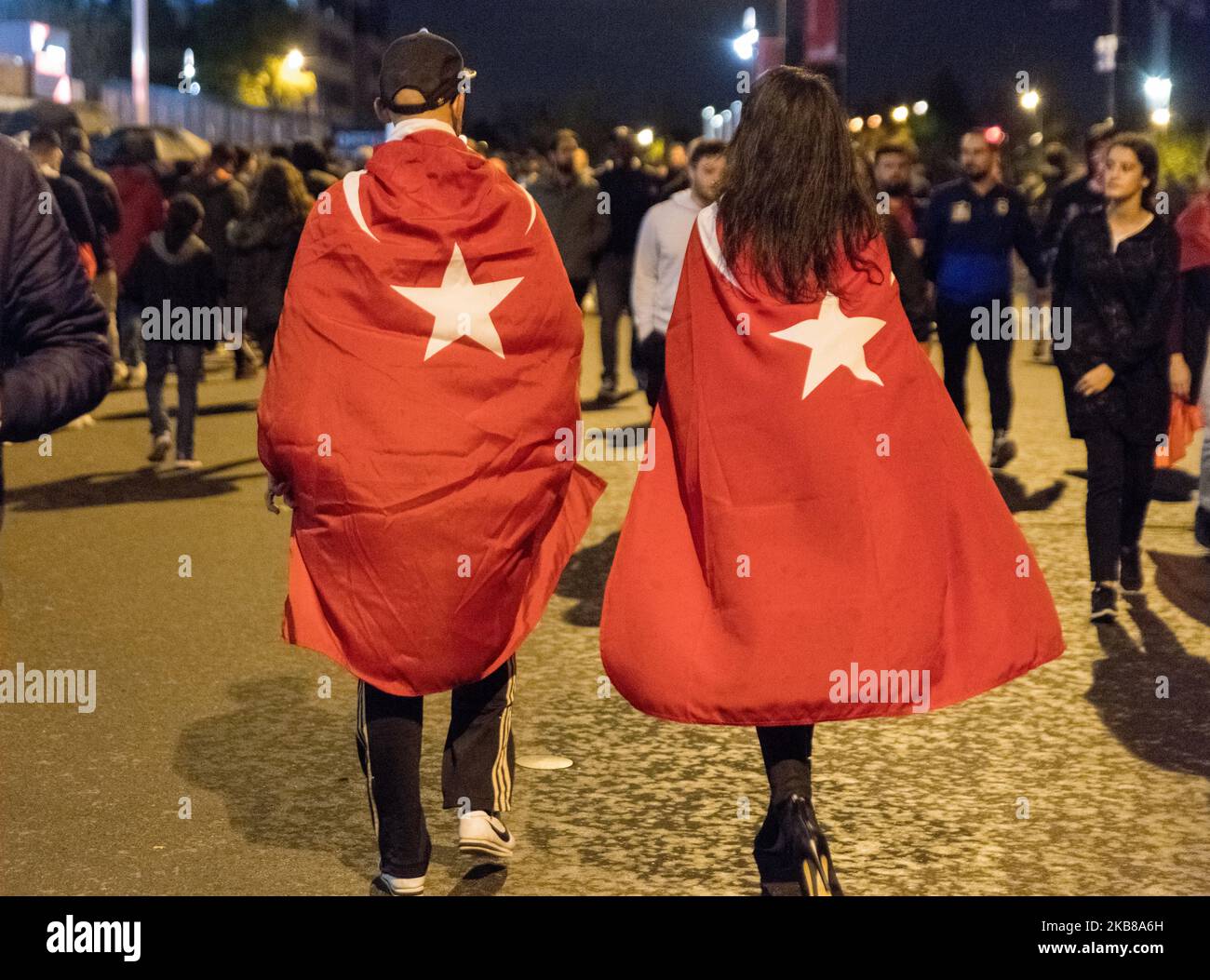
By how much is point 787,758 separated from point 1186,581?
4.71 m

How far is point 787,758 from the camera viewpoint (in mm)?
4602

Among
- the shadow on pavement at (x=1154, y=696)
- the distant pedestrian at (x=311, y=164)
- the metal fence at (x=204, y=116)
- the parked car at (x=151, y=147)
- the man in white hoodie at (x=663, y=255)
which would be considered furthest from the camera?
the metal fence at (x=204, y=116)

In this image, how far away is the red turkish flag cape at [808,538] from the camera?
4.51 meters

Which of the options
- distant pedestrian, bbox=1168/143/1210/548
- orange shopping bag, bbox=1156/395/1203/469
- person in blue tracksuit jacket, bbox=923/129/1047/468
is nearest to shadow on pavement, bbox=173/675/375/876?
distant pedestrian, bbox=1168/143/1210/548

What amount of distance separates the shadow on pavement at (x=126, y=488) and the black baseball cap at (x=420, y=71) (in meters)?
6.40

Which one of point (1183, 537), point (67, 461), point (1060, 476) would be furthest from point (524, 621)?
point (67, 461)

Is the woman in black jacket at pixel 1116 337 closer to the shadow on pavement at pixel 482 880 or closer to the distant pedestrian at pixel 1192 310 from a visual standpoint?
the distant pedestrian at pixel 1192 310

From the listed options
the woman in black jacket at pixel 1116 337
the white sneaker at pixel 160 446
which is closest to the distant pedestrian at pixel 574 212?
the white sneaker at pixel 160 446

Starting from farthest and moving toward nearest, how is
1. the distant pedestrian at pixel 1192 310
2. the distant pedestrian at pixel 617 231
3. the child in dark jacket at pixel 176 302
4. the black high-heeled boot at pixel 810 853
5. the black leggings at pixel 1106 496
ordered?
the distant pedestrian at pixel 617 231 → the child in dark jacket at pixel 176 302 → the distant pedestrian at pixel 1192 310 → the black leggings at pixel 1106 496 → the black high-heeled boot at pixel 810 853

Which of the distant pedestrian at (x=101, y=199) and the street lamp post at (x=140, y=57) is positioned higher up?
the street lamp post at (x=140, y=57)

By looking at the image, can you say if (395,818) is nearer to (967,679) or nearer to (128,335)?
(967,679)

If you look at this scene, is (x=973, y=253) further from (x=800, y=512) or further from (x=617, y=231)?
(x=800, y=512)

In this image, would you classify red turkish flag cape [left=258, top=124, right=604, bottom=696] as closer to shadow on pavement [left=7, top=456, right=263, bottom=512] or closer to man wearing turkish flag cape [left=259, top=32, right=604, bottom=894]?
man wearing turkish flag cape [left=259, top=32, right=604, bottom=894]
